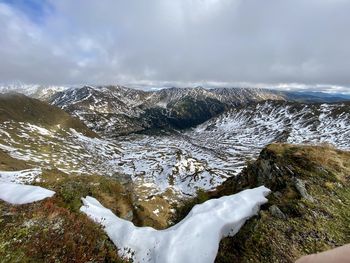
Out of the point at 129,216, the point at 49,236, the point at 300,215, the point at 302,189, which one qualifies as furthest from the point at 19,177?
the point at 300,215

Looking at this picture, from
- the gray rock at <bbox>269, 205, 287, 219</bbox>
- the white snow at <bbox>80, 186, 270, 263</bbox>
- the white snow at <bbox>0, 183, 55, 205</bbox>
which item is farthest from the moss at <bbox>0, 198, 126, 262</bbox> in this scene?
the gray rock at <bbox>269, 205, 287, 219</bbox>

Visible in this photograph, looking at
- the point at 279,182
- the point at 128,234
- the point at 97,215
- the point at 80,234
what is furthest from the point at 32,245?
the point at 279,182

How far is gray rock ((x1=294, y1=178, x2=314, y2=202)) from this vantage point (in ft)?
45.3

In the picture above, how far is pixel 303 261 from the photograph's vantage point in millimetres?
4062

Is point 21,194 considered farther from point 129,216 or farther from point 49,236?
point 129,216

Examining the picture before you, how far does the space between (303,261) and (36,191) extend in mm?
14082

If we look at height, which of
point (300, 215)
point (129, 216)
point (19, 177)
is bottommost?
point (129, 216)

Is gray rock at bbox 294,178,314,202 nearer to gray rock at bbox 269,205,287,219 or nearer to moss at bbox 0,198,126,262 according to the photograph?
gray rock at bbox 269,205,287,219

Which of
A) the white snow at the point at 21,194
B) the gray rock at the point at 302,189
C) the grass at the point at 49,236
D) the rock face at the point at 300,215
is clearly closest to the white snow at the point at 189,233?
the rock face at the point at 300,215

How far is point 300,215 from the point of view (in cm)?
A: 1232

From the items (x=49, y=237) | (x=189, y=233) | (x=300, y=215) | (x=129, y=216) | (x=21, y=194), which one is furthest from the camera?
(x=129, y=216)

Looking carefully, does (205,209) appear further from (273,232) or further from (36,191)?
(36,191)

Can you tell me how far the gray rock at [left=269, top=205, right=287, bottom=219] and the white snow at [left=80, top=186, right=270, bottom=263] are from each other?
0.80m

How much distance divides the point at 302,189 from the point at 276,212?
3.07m
